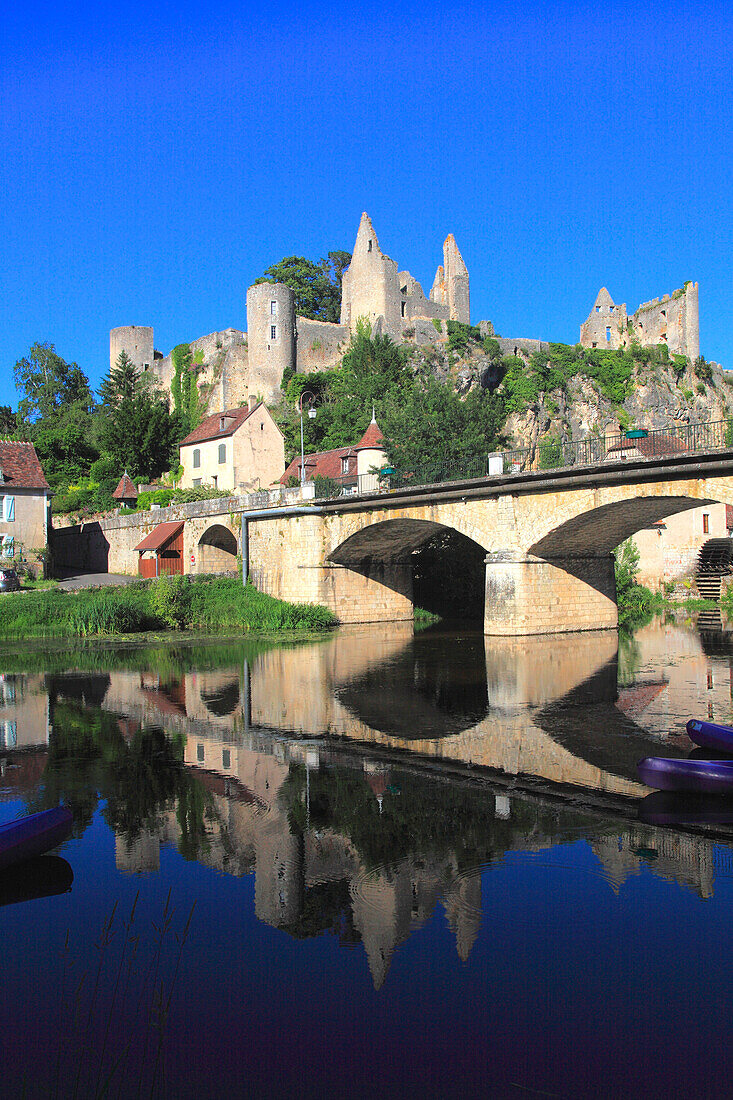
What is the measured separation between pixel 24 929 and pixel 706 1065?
478 centimetres

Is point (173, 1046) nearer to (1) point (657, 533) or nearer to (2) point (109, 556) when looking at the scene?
(1) point (657, 533)

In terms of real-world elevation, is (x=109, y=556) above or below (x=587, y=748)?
above

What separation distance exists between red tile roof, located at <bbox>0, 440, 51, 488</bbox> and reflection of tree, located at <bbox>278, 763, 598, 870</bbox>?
3058 centimetres

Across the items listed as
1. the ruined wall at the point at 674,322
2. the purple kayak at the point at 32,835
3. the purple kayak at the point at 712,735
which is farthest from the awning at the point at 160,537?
the ruined wall at the point at 674,322

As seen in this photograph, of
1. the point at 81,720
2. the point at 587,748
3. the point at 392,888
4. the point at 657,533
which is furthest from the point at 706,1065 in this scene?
the point at 657,533

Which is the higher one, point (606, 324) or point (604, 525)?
point (606, 324)

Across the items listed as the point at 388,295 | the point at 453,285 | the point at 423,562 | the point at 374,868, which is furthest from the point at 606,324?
the point at 374,868

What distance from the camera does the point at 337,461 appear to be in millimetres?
40156

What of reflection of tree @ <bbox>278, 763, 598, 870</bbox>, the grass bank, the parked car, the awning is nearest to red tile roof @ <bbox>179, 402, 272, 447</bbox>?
the awning

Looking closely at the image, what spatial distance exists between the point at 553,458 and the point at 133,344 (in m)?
54.5

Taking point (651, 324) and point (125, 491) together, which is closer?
point (125, 491)

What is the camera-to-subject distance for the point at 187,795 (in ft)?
32.0

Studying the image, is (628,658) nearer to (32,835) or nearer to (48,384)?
(32,835)

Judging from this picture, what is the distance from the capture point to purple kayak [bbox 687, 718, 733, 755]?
34.0ft
